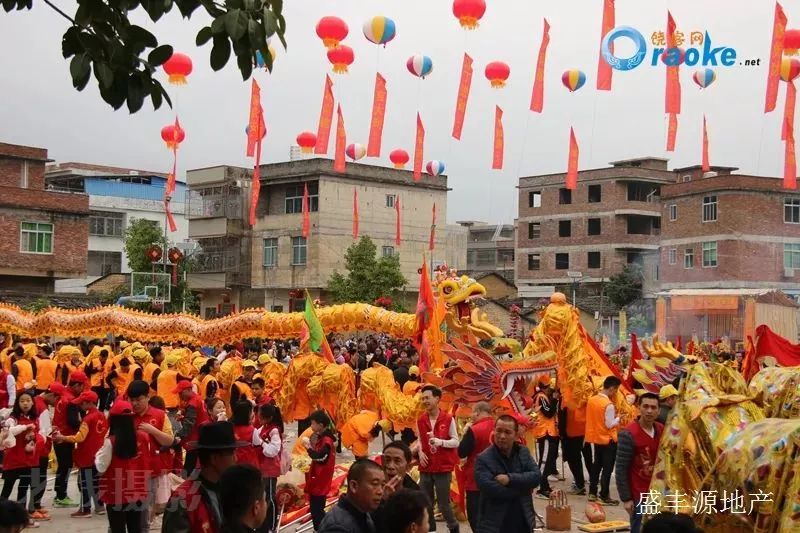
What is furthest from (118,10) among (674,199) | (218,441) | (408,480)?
(674,199)

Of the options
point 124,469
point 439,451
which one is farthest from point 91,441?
point 439,451

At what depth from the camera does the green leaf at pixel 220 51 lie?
12.2 feet

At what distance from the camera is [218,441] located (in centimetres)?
463

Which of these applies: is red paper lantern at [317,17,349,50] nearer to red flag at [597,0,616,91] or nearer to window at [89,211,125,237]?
red flag at [597,0,616,91]

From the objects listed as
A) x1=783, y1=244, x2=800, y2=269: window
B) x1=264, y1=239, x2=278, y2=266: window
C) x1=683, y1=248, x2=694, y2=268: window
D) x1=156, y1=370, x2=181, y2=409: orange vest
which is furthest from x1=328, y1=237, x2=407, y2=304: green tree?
x1=156, y1=370, x2=181, y2=409: orange vest

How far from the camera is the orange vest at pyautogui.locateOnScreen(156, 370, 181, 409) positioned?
13.2 m

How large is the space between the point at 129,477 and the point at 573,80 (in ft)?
64.0

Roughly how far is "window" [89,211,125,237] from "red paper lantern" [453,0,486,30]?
27.5m

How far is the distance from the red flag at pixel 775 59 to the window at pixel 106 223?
3007cm

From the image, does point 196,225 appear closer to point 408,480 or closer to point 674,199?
point 674,199

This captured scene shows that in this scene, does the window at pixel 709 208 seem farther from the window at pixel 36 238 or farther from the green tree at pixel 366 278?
the window at pixel 36 238

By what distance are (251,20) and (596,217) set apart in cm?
3792

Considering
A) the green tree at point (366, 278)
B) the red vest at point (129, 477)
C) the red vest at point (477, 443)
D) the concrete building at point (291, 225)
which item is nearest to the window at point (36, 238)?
the concrete building at point (291, 225)

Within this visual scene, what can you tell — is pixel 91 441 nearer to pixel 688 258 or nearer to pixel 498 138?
pixel 498 138
